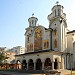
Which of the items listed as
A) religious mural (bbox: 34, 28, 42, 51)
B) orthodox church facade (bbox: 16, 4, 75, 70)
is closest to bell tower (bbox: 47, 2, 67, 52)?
orthodox church facade (bbox: 16, 4, 75, 70)

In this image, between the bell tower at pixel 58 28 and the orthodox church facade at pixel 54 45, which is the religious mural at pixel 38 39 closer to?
the orthodox church facade at pixel 54 45

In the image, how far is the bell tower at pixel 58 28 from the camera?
43.2 m

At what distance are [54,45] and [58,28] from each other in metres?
4.26

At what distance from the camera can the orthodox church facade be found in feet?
135

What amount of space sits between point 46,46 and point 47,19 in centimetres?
951

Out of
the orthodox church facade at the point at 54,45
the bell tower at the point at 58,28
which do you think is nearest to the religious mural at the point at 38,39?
the orthodox church facade at the point at 54,45

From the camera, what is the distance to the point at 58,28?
43844mm

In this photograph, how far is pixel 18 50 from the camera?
152625 millimetres

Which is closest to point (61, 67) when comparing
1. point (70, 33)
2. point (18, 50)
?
point (70, 33)

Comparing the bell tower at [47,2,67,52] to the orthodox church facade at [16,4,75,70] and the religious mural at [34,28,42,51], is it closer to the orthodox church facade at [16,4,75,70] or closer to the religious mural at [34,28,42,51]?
the orthodox church facade at [16,4,75,70]

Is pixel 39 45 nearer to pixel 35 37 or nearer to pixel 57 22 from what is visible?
pixel 35 37

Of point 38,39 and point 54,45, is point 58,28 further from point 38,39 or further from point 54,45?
point 38,39

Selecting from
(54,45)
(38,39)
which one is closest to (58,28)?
(54,45)

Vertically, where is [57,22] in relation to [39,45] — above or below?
above
